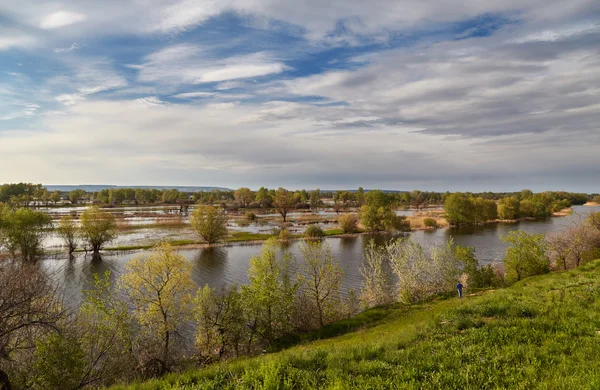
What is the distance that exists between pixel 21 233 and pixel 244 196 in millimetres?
124634

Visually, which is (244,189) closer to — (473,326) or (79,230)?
(79,230)

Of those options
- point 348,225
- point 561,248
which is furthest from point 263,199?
point 561,248

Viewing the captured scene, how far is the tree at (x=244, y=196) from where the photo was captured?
17425 centimetres

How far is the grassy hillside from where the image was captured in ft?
26.2

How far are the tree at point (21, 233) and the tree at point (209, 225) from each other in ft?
82.3

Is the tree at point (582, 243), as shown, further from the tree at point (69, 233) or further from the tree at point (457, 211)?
the tree at point (69, 233)

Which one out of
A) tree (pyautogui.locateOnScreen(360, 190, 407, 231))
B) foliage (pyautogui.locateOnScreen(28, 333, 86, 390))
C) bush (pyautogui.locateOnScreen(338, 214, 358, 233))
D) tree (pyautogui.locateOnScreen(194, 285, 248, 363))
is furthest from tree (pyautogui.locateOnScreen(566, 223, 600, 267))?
bush (pyautogui.locateOnScreen(338, 214, 358, 233))

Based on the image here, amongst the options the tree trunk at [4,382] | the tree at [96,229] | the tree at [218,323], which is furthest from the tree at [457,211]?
the tree trunk at [4,382]

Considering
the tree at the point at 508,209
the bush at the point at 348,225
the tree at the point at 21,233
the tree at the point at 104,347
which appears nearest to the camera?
the tree at the point at 104,347

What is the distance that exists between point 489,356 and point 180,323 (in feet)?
77.8

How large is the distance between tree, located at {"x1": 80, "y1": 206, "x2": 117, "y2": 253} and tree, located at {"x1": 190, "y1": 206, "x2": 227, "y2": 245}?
1471 centimetres

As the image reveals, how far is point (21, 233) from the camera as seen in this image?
52438 millimetres

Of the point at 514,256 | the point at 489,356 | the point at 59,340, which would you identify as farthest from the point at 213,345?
the point at 514,256

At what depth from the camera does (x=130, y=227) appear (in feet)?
284
